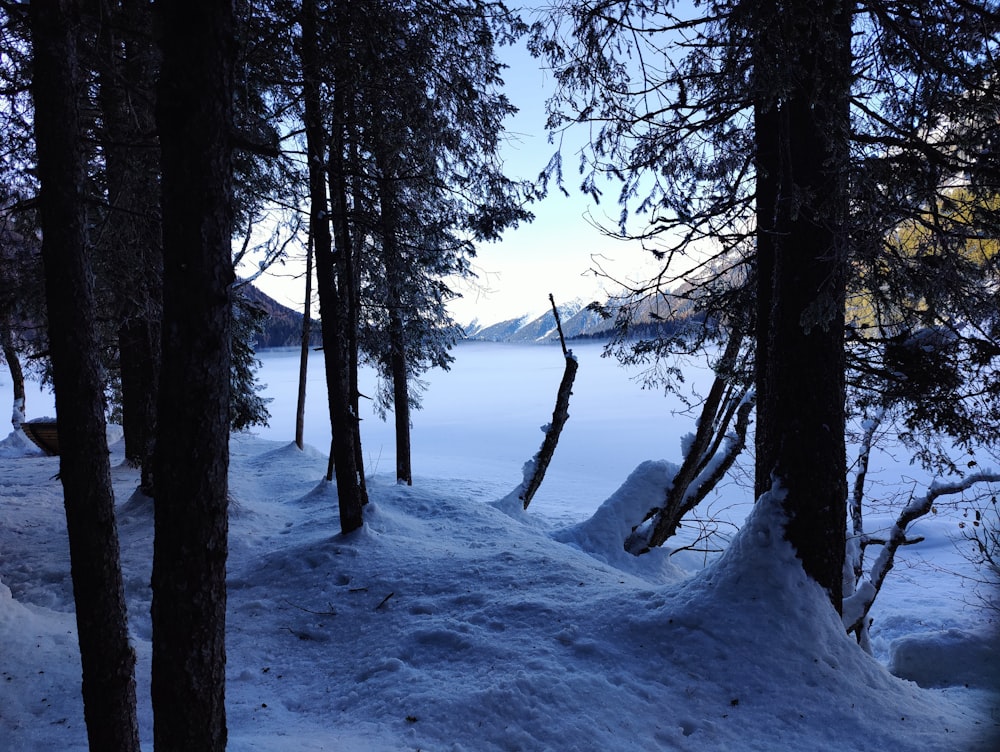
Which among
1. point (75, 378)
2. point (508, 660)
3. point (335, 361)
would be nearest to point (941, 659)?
point (508, 660)

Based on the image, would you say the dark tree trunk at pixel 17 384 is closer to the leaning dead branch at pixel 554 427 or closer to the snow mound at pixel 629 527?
the leaning dead branch at pixel 554 427

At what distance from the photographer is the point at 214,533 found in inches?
97.4

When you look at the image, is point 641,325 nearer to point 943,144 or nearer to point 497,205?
point 497,205

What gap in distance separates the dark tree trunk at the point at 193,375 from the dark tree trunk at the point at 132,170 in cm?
72

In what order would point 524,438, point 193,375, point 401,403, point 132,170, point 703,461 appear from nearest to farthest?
point 193,375
point 132,170
point 703,461
point 401,403
point 524,438

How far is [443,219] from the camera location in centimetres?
773

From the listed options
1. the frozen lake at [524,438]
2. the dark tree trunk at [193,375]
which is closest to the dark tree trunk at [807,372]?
the frozen lake at [524,438]

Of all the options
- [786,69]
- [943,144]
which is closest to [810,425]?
[943,144]

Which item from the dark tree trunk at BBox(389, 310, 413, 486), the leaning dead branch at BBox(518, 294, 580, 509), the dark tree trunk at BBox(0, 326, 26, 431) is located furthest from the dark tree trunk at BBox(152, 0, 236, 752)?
the dark tree trunk at BBox(0, 326, 26, 431)

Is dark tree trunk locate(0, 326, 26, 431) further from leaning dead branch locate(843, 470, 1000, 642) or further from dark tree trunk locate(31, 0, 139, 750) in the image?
leaning dead branch locate(843, 470, 1000, 642)

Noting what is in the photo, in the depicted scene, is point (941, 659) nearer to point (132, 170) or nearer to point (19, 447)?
point (132, 170)

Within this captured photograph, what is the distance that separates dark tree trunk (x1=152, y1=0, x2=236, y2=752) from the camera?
2.27 metres

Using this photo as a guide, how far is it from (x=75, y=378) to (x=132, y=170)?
2197 millimetres

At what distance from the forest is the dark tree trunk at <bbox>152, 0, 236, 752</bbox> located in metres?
0.01
